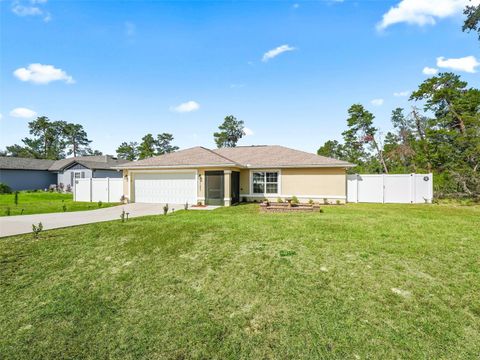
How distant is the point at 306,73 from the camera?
16.5 meters

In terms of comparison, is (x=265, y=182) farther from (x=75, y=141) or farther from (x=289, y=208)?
(x=75, y=141)

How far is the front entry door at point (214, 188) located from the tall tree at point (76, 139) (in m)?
61.2

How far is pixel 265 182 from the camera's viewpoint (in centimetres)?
1809

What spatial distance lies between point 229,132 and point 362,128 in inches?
847

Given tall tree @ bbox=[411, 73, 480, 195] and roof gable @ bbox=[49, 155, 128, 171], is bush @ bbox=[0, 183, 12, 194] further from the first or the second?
tall tree @ bbox=[411, 73, 480, 195]

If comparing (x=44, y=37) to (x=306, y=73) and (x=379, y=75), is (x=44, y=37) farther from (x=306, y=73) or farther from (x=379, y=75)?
(x=379, y=75)

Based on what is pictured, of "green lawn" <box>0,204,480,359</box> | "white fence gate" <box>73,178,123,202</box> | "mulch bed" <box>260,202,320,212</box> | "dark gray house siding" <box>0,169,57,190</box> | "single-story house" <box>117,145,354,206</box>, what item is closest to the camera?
"green lawn" <box>0,204,480,359</box>

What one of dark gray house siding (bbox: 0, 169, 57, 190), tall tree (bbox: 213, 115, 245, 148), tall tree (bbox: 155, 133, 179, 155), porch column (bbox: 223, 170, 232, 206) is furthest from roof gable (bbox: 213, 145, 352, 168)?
tall tree (bbox: 155, 133, 179, 155)

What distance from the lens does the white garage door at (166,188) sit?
17.2m

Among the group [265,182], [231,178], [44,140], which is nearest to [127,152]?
[44,140]

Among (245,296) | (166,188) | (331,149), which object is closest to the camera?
(245,296)

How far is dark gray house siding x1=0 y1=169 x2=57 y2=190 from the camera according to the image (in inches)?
1165

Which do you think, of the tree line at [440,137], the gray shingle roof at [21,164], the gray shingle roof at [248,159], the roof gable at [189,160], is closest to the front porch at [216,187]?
the roof gable at [189,160]

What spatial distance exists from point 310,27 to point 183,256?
40.7 feet
